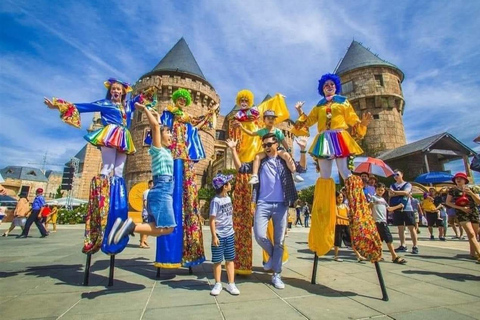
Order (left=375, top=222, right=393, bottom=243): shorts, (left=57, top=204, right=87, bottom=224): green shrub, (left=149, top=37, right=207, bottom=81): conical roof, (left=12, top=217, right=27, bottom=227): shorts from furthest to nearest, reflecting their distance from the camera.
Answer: (left=149, top=37, right=207, bottom=81): conical roof
(left=57, top=204, right=87, bottom=224): green shrub
(left=12, top=217, right=27, bottom=227): shorts
(left=375, top=222, right=393, bottom=243): shorts

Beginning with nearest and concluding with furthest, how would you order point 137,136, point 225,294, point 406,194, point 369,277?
point 225,294
point 369,277
point 406,194
point 137,136

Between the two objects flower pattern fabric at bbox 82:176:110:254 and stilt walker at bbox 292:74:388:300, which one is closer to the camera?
stilt walker at bbox 292:74:388:300

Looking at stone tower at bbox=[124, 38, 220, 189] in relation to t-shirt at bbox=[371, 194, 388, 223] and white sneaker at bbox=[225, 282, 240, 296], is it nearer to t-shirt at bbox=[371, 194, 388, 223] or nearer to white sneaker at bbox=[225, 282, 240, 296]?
t-shirt at bbox=[371, 194, 388, 223]

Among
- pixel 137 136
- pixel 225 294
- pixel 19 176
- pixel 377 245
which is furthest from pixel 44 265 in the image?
pixel 19 176

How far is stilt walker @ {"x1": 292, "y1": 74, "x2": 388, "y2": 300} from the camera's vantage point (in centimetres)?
286

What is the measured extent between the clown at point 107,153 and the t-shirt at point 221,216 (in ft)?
3.54

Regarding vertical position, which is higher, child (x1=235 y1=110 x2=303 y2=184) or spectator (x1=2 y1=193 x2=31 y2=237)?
child (x1=235 y1=110 x2=303 y2=184)

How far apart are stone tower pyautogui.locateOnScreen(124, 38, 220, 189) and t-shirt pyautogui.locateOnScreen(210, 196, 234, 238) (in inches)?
933

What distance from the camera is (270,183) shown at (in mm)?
3340

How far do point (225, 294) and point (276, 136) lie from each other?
2.18m

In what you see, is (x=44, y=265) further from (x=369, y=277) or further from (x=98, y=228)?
(x=369, y=277)

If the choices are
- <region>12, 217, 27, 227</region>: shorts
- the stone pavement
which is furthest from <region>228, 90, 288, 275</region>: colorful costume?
<region>12, 217, 27, 227</region>: shorts

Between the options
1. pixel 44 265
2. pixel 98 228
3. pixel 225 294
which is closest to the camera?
pixel 225 294

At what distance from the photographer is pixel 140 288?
2.93m
